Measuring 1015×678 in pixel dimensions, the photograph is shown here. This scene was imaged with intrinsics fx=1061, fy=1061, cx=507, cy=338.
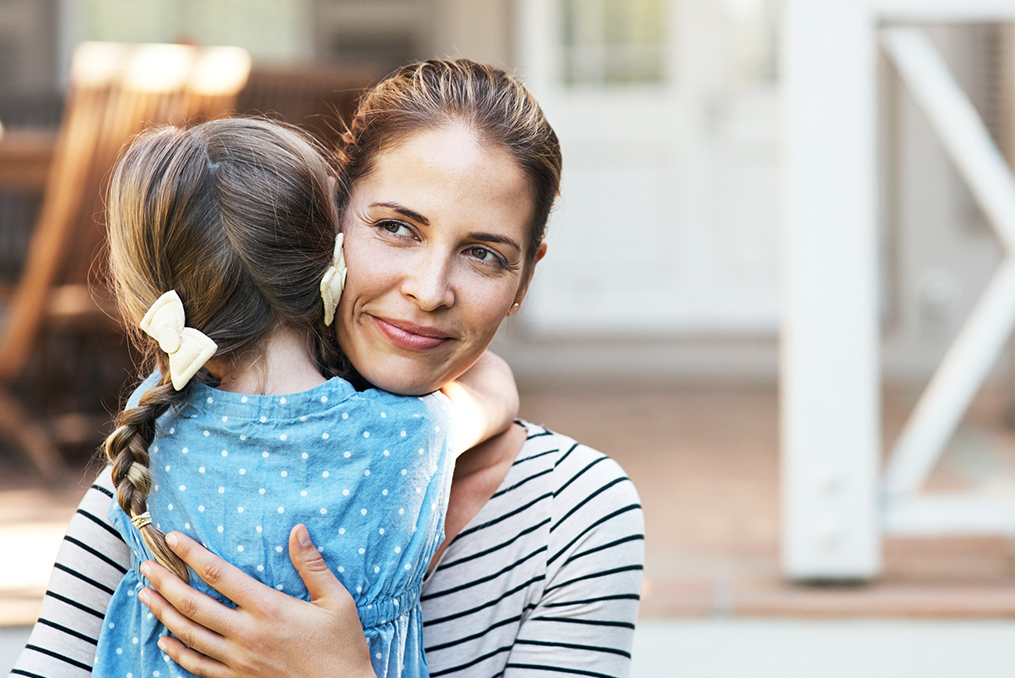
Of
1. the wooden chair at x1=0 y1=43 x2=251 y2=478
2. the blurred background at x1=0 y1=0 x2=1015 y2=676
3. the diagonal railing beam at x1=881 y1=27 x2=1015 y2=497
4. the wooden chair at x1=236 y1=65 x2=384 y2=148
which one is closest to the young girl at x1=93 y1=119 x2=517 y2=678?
the diagonal railing beam at x1=881 y1=27 x2=1015 y2=497

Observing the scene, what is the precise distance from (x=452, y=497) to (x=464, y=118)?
430mm

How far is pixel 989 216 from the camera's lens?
2352mm

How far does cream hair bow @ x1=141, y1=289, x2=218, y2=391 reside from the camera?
37.2 inches

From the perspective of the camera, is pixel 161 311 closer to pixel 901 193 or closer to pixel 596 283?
pixel 596 283

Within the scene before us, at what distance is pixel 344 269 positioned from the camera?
3.48ft

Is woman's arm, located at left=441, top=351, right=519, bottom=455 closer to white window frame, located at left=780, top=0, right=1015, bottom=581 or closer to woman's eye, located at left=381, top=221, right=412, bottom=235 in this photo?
woman's eye, located at left=381, top=221, right=412, bottom=235

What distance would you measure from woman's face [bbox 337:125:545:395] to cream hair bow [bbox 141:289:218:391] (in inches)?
6.6

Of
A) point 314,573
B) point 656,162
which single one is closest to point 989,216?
point 314,573

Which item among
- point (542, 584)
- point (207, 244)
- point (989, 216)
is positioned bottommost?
point (542, 584)

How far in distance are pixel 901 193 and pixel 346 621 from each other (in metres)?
4.71

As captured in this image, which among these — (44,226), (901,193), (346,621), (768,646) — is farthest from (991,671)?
(901,193)

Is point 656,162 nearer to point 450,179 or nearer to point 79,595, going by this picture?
point 450,179

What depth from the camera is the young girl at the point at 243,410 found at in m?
0.97

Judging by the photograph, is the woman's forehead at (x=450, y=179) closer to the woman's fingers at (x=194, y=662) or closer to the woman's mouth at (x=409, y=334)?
the woman's mouth at (x=409, y=334)
